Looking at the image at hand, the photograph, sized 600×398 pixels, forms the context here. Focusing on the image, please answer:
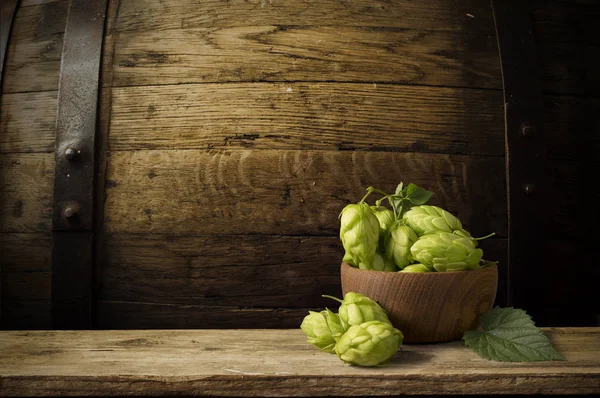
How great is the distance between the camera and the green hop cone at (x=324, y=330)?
1206 mm

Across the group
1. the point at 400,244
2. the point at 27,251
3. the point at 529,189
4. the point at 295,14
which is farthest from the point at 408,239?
the point at 27,251

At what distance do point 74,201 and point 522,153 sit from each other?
46.8 inches

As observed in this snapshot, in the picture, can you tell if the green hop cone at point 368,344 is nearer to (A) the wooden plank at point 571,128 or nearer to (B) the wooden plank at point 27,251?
(A) the wooden plank at point 571,128

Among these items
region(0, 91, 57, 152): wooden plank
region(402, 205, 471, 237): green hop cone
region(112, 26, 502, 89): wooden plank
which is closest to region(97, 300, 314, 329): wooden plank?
region(402, 205, 471, 237): green hop cone

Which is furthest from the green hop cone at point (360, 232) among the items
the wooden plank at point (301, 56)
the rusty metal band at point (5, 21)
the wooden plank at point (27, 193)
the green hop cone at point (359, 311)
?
the rusty metal band at point (5, 21)

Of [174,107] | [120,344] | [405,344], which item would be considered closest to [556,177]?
[405,344]

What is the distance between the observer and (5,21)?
1.71 m

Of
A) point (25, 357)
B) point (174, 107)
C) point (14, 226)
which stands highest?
point (174, 107)

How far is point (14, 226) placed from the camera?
1548 millimetres

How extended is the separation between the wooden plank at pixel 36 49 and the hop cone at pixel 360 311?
1.02 metres

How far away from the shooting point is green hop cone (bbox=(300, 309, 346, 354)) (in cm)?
121

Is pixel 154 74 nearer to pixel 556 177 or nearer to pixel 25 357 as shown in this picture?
pixel 25 357

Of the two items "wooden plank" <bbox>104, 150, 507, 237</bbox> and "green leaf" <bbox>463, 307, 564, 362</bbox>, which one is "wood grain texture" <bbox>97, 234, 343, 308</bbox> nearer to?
"wooden plank" <bbox>104, 150, 507, 237</bbox>

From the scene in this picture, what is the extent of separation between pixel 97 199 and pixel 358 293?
734 mm
